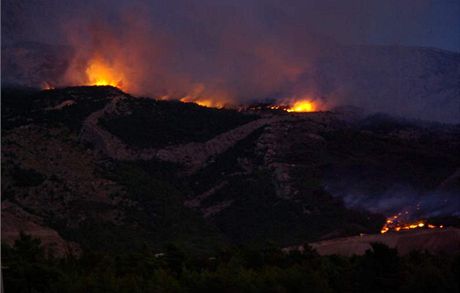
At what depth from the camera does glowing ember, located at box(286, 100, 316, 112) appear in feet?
86.8

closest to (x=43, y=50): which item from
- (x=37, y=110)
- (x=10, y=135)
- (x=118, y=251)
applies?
(x=37, y=110)

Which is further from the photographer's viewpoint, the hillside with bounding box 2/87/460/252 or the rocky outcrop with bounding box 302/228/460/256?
the hillside with bounding box 2/87/460/252

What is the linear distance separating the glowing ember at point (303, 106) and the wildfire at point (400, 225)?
359 inches

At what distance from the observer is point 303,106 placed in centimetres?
2670

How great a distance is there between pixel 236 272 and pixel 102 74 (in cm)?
1715

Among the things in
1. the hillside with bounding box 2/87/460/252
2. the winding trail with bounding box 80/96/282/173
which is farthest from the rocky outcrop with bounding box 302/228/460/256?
the winding trail with bounding box 80/96/282/173

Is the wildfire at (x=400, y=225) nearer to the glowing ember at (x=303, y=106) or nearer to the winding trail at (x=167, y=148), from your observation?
the winding trail at (x=167, y=148)

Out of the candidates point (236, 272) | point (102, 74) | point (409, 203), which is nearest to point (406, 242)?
point (409, 203)

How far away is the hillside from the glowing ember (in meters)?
1.26

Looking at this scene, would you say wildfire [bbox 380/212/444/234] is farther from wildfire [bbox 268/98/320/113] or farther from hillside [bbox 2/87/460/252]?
wildfire [bbox 268/98/320/113]

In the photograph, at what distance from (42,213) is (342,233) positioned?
7.59 m

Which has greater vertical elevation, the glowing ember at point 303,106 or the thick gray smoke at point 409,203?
the glowing ember at point 303,106

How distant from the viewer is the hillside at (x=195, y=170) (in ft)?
61.9

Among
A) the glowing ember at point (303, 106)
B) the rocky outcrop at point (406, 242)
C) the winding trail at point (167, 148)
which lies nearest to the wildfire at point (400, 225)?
the rocky outcrop at point (406, 242)
